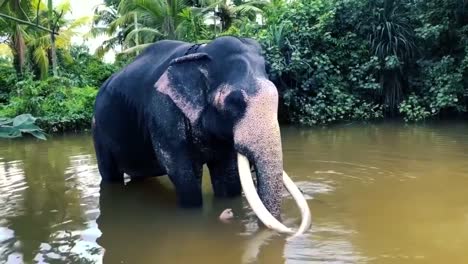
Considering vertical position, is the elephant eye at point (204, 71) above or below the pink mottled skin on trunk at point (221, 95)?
above

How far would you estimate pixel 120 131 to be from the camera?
6137mm

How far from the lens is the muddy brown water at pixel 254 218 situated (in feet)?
13.5

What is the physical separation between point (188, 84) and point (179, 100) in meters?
0.16

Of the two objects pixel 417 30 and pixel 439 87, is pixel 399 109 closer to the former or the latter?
pixel 439 87

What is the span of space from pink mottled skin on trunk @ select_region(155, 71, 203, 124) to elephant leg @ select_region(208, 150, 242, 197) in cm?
60

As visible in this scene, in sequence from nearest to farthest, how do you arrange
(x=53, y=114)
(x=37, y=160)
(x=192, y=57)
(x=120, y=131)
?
1. (x=192, y=57)
2. (x=120, y=131)
3. (x=37, y=160)
4. (x=53, y=114)

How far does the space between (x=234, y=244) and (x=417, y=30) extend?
9.66 meters

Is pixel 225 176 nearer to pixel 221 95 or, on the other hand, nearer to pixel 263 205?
pixel 221 95

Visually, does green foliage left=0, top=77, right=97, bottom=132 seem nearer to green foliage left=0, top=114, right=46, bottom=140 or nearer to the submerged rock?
the submerged rock

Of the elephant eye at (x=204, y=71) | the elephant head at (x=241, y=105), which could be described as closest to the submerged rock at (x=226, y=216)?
the elephant head at (x=241, y=105)

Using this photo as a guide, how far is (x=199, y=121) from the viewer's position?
4934 mm

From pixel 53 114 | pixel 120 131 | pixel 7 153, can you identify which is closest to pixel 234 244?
pixel 120 131

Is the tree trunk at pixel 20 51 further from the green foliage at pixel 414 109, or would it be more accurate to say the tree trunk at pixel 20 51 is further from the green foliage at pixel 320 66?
the green foliage at pixel 414 109

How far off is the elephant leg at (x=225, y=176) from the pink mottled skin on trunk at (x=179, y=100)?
0.60 metres
